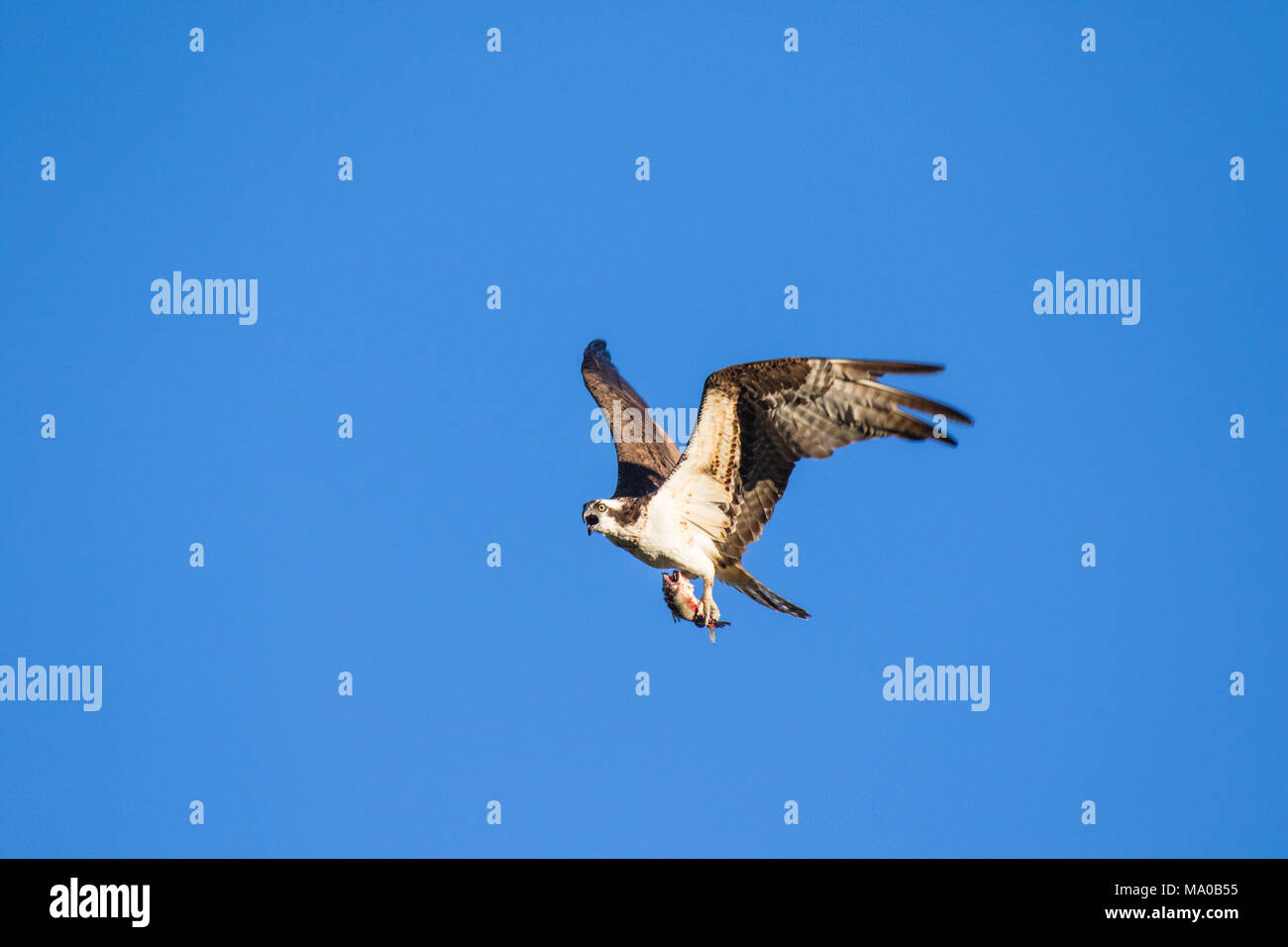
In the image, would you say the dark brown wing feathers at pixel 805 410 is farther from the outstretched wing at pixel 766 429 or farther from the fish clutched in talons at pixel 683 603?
the fish clutched in talons at pixel 683 603

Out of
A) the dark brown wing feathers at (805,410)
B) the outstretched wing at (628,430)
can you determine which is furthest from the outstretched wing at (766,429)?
the outstretched wing at (628,430)

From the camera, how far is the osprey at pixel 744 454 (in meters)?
13.3

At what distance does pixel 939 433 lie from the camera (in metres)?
12.9

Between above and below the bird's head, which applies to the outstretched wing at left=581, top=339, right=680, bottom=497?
above

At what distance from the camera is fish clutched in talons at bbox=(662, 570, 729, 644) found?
14.2 metres

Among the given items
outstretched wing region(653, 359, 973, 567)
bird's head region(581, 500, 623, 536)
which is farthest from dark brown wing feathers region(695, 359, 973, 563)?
bird's head region(581, 500, 623, 536)

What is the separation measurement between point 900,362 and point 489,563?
28.7ft

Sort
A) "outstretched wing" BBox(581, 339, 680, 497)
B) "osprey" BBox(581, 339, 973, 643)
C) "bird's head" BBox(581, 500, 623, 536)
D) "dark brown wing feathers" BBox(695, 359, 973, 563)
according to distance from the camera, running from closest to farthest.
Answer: "dark brown wing feathers" BBox(695, 359, 973, 563), "osprey" BBox(581, 339, 973, 643), "bird's head" BBox(581, 500, 623, 536), "outstretched wing" BBox(581, 339, 680, 497)

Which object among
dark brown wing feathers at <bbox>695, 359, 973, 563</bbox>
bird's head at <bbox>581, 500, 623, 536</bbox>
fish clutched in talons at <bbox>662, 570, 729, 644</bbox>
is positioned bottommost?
fish clutched in talons at <bbox>662, 570, 729, 644</bbox>

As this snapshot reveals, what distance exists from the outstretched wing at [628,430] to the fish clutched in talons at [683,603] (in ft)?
4.16

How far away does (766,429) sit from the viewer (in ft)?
45.5

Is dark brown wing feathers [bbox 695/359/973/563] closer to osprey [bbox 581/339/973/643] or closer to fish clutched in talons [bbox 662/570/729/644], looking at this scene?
osprey [bbox 581/339/973/643]

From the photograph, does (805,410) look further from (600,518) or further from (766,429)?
(600,518)
